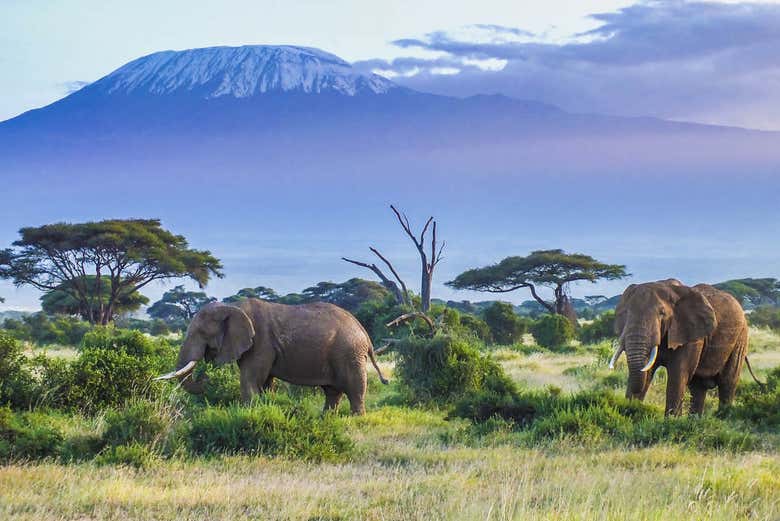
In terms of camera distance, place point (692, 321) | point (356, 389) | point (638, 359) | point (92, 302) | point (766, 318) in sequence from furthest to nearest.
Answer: point (766, 318), point (92, 302), point (356, 389), point (692, 321), point (638, 359)

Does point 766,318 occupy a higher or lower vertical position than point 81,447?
lower

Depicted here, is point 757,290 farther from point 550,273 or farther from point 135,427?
point 135,427

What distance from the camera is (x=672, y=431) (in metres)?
12.3

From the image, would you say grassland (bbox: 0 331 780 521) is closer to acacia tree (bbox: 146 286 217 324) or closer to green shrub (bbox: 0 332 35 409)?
green shrub (bbox: 0 332 35 409)

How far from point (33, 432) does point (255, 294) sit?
5328 cm

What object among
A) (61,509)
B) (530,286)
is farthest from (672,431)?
(530,286)

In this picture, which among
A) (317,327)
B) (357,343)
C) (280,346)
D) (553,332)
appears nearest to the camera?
(280,346)

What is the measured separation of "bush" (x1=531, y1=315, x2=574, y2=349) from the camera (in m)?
39.3

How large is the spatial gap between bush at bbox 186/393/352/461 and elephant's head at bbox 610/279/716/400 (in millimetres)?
4932

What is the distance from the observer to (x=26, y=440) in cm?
1112

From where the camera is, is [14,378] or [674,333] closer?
[14,378]

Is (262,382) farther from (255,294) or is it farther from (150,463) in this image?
(255,294)

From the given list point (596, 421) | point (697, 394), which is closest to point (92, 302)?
point (697, 394)

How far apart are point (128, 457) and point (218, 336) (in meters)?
4.61
